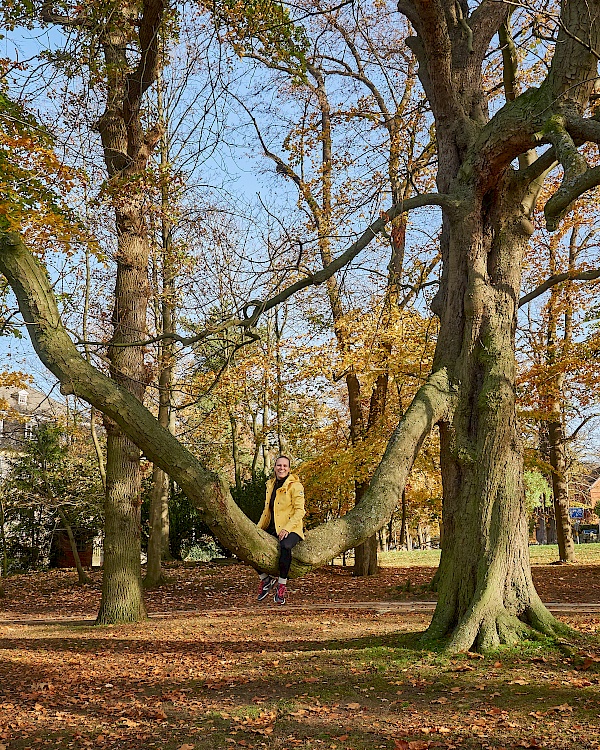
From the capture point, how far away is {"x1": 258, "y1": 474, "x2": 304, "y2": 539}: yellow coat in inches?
234

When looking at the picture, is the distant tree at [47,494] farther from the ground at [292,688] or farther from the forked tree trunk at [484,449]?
the forked tree trunk at [484,449]

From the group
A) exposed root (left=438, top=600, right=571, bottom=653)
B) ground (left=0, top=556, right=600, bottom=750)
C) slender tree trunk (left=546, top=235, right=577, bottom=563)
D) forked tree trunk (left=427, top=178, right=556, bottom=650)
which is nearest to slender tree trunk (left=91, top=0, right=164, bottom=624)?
ground (left=0, top=556, right=600, bottom=750)

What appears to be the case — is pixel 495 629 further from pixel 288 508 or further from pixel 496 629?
pixel 288 508

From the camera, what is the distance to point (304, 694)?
6.07 m

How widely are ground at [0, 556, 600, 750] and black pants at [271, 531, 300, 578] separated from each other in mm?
1090

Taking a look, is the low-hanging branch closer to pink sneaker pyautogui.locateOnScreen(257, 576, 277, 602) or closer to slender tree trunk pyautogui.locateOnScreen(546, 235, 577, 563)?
pink sneaker pyautogui.locateOnScreen(257, 576, 277, 602)

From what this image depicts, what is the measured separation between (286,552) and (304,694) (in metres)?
1.43

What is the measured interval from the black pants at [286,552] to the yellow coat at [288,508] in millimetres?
128

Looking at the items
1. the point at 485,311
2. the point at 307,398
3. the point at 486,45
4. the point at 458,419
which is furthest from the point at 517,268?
the point at 307,398

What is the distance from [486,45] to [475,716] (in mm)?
7246

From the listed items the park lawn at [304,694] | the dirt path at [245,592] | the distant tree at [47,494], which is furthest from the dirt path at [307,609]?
the distant tree at [47,494]

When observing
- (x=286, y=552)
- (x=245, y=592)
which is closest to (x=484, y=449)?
(x=286, y=552)

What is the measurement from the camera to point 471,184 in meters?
7.73

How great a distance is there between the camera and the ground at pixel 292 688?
5.00m
